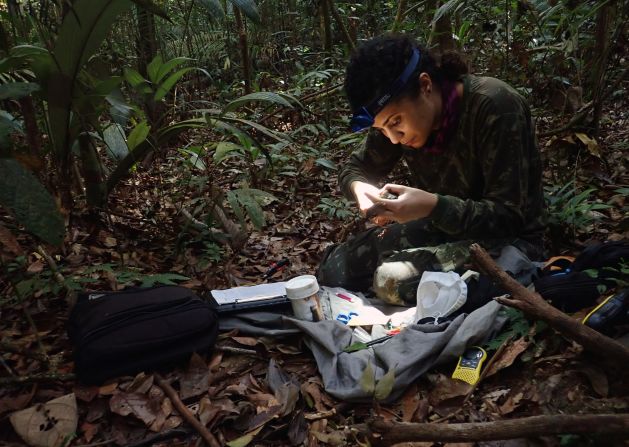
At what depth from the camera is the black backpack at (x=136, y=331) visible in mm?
1860

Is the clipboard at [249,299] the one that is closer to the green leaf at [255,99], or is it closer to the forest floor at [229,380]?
the forest floor at [229,380]

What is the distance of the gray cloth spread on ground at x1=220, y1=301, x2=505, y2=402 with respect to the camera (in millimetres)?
1823

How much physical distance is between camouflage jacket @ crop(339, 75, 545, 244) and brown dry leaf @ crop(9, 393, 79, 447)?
156 centimetres

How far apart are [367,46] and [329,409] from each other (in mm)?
1462

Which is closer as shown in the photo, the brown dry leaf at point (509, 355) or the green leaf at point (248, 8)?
the brown dry leaf at point (509, 355)

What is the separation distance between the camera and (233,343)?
2203 mm

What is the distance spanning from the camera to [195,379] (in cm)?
195

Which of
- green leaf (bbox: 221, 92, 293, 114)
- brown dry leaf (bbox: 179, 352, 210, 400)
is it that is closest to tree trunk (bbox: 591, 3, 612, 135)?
green leaf (bbox: 221, 92, 293, 114)

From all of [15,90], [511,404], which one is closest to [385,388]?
[511,404]

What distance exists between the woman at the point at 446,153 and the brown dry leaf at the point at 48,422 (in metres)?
1.39

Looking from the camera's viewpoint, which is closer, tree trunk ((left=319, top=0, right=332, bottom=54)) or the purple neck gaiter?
the purple neck gaiter

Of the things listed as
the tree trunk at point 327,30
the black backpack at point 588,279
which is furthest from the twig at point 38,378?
the tree trunk at point 327,30

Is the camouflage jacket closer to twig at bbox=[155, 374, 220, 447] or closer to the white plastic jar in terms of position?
the white plastic jar

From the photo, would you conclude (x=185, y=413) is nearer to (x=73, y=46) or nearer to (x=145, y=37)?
(x=73, y=46)
